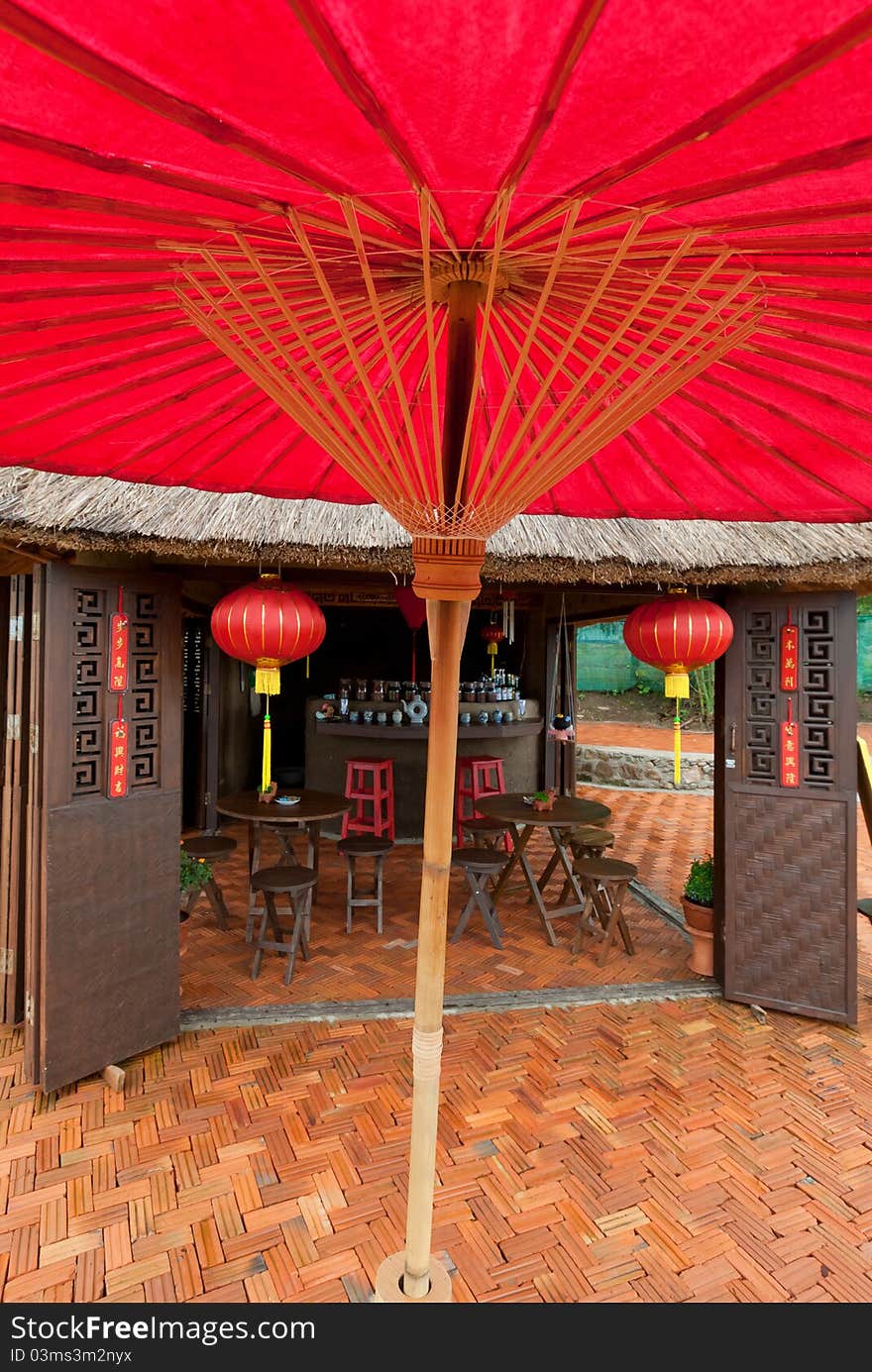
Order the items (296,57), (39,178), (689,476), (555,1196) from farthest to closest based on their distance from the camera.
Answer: (555,1196) → (689,476) → (39,178) → (296,57)

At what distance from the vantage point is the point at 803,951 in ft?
12.9

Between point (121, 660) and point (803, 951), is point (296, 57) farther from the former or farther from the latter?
point (803, 951)

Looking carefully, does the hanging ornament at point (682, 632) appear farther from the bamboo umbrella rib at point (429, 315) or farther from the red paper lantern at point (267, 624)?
the bamboo umbrella rib at point (429, 315)

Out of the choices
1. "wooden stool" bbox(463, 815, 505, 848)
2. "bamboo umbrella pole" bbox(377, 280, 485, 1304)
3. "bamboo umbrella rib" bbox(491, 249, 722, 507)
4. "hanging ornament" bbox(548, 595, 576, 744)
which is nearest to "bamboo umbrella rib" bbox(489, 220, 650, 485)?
"bamboo umbrella rib" bbox(491, 249, 722, 507)

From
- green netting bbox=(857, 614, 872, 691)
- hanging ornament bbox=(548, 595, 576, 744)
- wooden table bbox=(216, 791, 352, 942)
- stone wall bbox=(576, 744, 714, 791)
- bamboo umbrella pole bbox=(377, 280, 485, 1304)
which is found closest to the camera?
bamboo umbrella pole bbox=(377, 280, 485, 1304)

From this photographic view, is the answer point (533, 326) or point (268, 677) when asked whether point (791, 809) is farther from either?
point (533, 326)

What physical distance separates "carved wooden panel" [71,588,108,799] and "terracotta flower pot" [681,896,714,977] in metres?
3.54

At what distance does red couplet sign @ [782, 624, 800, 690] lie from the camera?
396cm

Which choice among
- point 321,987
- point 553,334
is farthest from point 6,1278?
point 553,334

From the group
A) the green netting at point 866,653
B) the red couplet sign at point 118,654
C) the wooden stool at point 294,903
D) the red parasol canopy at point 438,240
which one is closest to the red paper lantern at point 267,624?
the red couplet sign at point 118,654

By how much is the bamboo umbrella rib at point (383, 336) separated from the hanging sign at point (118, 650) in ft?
8.97

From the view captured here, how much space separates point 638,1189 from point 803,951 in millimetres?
1886

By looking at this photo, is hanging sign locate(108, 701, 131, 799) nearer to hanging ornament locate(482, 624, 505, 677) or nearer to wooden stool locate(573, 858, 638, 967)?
wooden stool locate(573, 858, 638, 967)
